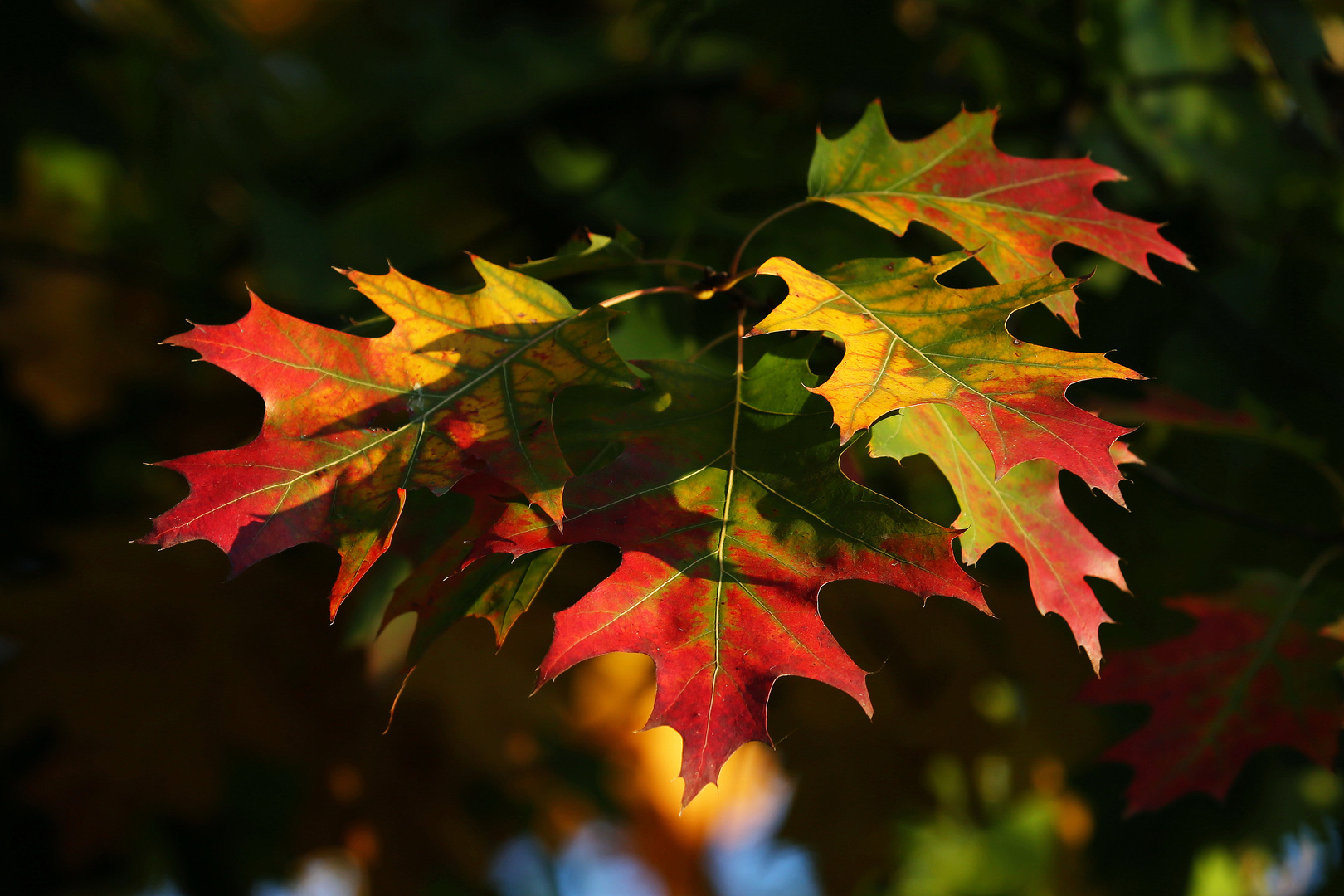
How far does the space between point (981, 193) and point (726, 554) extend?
1.35ft

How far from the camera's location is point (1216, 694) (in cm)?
110

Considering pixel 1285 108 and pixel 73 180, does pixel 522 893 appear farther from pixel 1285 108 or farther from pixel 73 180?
pixel 1285 108

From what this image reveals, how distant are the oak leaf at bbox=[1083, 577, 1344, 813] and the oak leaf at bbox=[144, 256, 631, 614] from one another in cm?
78

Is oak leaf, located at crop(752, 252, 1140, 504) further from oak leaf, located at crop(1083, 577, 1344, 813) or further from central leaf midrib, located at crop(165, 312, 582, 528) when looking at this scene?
oak leaf, located at crop(1083, 577, 1344, 813)

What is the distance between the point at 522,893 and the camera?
3.12 meters

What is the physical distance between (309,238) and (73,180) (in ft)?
3.34

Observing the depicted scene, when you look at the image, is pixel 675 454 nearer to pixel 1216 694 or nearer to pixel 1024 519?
pixel 1024 519

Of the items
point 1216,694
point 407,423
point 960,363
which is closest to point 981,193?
point 960,363

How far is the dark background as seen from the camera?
58.7 inches

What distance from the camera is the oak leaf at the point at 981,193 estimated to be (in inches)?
32.2

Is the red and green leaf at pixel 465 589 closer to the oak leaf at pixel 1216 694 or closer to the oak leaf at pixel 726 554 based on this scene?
the oak leaf at pixel 726 554

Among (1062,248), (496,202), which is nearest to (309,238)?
(496,202)

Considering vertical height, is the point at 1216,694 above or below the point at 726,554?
below

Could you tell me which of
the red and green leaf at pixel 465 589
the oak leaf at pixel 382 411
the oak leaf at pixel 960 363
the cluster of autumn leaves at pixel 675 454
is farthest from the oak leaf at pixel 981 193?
the red and green leaf at pixel 465 589
